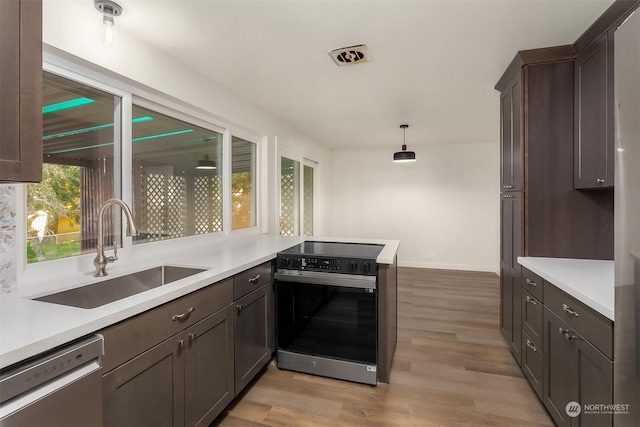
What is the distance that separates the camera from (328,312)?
224cm

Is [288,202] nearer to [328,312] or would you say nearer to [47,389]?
[328,312]

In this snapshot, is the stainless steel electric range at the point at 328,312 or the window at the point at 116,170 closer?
the window at the point at 116,170

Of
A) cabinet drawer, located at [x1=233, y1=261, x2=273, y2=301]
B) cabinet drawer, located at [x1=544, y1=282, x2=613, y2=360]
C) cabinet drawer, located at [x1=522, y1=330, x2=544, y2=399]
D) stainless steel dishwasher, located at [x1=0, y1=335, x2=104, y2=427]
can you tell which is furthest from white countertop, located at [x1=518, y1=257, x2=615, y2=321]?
stainless steel dishwasher, located at [x1=0, y1=335, x2=104, y2=427]

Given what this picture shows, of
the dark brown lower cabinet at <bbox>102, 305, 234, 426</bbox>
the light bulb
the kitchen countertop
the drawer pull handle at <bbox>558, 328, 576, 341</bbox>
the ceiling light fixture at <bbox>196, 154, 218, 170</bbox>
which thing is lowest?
the dark brown lower cabinet at <bbox>102, 305, 234, 426</bbox>

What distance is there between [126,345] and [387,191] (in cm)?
544

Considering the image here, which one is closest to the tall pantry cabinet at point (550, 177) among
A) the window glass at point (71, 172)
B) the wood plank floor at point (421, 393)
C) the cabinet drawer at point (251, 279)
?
the wood plank floor at point (421, 393)

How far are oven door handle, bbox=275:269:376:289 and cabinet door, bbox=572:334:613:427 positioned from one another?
1079mm

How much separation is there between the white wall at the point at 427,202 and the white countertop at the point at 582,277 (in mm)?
3726

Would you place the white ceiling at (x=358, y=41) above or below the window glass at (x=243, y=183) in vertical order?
above

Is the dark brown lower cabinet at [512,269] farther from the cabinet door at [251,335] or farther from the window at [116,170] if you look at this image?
the window at [116,170]

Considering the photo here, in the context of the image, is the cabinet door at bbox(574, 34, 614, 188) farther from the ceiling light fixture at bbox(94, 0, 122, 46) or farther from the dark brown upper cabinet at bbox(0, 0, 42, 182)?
the ceiling light fixture at bbox(94, 0, 122, 46)

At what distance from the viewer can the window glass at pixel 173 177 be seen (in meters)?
2.18

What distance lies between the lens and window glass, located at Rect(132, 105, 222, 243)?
7.16ft

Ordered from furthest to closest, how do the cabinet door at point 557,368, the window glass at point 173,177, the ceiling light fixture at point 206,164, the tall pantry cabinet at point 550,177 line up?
the ceiling light fixture at point 206,164
the window glass at point 173,177
the tall pantry cabinet at point 550,177
the cabinet door at point 557,368
